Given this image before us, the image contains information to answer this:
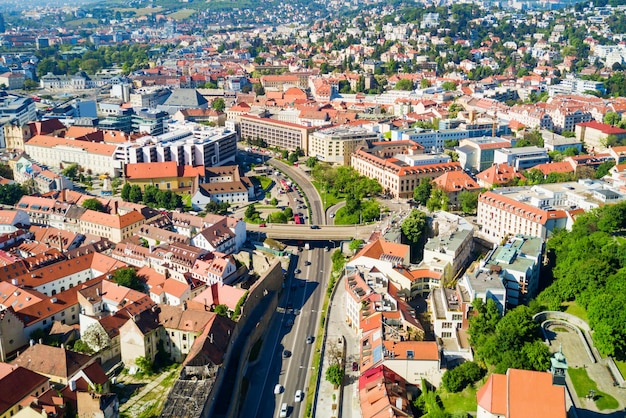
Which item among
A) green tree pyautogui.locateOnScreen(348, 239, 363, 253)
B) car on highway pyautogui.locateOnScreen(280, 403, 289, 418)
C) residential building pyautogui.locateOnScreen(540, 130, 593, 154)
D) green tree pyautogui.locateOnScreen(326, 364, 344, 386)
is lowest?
car on highway pyautogui.locateOnScreen(280, 403, 289, 418)

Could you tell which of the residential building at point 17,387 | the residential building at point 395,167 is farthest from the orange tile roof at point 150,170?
the residential building at point 17,387

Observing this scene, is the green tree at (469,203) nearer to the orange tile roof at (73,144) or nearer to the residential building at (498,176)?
the residential building at (498,176)

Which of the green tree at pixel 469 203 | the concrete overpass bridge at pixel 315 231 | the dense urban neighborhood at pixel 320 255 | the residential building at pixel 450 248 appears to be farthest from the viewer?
the green tree at pixel 469 203

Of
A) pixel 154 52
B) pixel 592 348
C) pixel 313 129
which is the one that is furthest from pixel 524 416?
pixel 154 52

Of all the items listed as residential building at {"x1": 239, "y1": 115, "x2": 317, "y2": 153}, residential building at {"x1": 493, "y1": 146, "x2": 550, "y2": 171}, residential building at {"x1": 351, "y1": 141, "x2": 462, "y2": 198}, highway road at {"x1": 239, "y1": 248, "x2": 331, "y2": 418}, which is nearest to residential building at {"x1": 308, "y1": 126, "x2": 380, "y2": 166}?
residential building at {"x1": 351, "y1": 141, "x2": 462, "y2": 198}

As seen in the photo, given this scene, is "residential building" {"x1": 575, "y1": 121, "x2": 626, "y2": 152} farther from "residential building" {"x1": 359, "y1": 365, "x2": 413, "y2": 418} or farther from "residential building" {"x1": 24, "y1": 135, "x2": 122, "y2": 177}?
"residential building" {"x1": 24, "y1": 135, "x2": 122, "y2": 177}

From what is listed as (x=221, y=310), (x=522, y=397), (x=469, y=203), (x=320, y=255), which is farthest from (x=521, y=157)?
(x=522, y=397)
